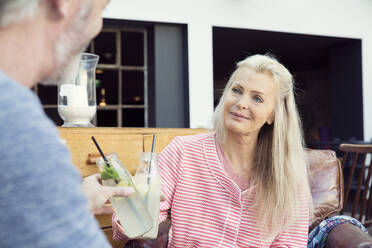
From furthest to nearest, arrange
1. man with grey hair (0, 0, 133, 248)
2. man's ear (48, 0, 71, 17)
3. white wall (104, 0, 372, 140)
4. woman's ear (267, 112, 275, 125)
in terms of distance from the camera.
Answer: white wall (104, 0, 372, 140), woman's ear (267, 112, 275, 125), man's ear (48, 0, 71, 17), man with grey hair (0, 0, 133, 248)

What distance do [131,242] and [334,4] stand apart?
4.80 metres

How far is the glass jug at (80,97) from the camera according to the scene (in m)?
1.90

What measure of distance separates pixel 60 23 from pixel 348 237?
5.19 feet

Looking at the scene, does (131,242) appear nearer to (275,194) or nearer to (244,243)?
(244,243)

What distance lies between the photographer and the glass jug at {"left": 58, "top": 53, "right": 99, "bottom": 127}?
1896 mm

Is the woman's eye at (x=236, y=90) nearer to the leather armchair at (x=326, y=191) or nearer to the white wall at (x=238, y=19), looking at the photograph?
the leather armchair at (x=326, y=191)

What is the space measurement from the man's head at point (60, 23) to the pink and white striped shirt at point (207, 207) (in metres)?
1.16

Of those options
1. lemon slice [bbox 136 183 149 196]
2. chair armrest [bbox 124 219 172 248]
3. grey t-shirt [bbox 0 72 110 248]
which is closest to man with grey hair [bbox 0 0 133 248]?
grey t-shirt [bbox 0 72 110 248]

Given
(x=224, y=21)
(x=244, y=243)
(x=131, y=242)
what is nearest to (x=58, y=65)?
(x=131, y=242)

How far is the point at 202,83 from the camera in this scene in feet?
14.9

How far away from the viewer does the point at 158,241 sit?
174 centimetres

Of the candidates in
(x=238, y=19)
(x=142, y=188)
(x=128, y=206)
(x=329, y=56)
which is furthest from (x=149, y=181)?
(x=329, y=56)

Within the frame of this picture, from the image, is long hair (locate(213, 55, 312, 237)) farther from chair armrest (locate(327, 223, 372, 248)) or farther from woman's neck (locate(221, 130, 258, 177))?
chair armrest (locate(327, 223, 372, 248))

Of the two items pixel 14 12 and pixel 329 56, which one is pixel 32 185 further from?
pixel 329 56
